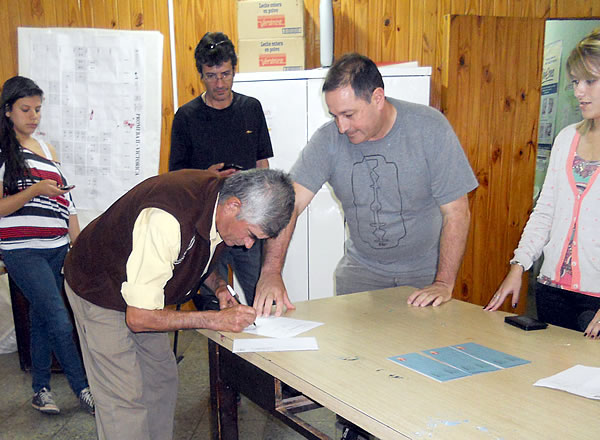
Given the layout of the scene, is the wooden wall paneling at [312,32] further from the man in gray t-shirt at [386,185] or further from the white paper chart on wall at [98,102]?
the man in gray t-shirt at [386,185]

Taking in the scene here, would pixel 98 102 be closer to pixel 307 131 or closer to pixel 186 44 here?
pixel 186 44

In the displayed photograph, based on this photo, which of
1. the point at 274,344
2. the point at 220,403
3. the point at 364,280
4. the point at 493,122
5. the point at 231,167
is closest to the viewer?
the point at 274,344

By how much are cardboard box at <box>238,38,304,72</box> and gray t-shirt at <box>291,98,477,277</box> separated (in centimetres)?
147

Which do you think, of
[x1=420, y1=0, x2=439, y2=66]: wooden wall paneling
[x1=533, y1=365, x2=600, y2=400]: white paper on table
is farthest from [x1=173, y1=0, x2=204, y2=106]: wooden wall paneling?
[x1=533, y1=365, x2=600, y2=400]: white paper on table

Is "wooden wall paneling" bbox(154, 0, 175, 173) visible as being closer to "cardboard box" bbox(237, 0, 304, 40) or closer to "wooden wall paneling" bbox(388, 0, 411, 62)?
"cardboard box" bbox(237, 0, 304, 40)

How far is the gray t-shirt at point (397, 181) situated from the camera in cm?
188

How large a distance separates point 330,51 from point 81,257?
217 centimetres

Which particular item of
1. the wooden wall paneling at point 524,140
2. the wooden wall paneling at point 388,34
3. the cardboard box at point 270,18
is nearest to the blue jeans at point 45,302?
the cardboard box at point 270,18

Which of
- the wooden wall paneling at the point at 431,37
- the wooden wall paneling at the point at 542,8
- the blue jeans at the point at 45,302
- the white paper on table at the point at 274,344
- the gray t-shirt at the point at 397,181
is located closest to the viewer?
the white paper on table at the point at 274,344

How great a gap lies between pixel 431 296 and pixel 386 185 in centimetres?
41

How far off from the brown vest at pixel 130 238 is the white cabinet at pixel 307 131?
1.70 m

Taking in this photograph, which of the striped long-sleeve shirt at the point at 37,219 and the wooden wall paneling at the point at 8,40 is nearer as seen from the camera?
the striped long-sleeve shirt at the point at 37,219

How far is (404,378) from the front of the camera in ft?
4.00

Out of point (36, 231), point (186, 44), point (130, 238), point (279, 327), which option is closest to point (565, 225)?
point (279, 327)
